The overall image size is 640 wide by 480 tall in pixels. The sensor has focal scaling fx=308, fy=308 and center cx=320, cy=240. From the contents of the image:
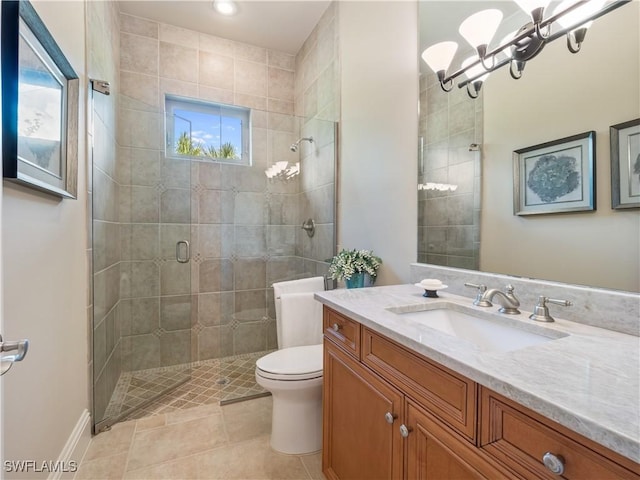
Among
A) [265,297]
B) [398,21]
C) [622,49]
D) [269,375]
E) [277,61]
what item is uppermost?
[277,61]

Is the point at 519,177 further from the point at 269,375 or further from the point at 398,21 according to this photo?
the point at 269,375

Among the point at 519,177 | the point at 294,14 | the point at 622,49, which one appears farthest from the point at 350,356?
the point at 294,14

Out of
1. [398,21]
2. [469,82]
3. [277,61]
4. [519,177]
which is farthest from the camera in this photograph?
[277,61]

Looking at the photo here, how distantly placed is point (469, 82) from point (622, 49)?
1.85ft

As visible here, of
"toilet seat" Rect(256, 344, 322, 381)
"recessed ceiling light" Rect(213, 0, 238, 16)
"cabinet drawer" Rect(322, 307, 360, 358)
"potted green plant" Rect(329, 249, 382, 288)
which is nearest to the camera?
"cabinet drawer" Rect(322, 307, 360, 358)

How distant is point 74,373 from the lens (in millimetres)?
1527

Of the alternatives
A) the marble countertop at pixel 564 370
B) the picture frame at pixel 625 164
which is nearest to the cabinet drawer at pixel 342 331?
the marble countertop at pixel 564 370

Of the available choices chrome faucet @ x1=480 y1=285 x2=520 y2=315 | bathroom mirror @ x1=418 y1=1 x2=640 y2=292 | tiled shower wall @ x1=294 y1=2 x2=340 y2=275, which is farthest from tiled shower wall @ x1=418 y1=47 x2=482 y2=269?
tiled shower wall @ x1=294 y1=2 x2=340 y2=275

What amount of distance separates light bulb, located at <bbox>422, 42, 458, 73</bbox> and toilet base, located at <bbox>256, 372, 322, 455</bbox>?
1698mm

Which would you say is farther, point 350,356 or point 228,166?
point 228,166

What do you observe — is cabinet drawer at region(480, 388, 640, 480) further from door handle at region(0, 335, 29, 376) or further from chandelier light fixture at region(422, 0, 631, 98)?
chandelier light fixture at region(422, 0, 631, 98)

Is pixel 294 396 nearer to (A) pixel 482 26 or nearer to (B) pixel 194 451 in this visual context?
(B) pixel 194 451

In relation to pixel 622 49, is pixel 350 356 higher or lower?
lower

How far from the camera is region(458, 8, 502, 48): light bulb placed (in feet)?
4.09
